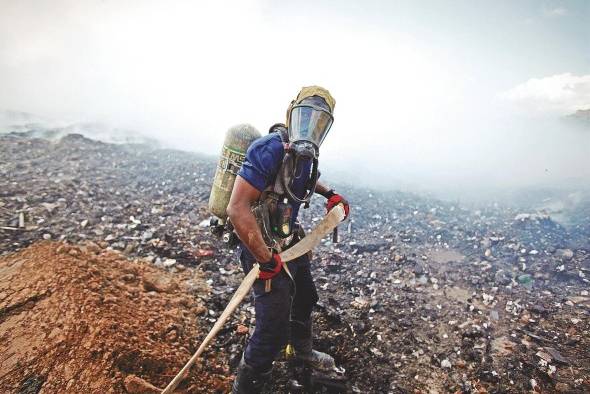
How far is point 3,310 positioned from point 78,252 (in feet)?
4.22

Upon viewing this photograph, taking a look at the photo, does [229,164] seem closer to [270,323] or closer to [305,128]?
[305,128]

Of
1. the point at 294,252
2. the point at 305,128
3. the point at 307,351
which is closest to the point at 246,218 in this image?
A: the point at 294,252

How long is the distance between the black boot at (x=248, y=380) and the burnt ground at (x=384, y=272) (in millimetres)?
497

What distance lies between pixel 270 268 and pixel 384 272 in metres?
3.59

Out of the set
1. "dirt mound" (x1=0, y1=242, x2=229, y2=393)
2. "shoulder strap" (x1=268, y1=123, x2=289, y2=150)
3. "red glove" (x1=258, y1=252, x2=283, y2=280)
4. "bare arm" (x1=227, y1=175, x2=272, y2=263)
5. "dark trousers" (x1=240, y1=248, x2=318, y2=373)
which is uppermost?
"shoulder strap" (x1=268, y1=123, x2=289, y2=150)

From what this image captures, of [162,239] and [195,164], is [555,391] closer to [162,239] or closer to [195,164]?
[162,239]

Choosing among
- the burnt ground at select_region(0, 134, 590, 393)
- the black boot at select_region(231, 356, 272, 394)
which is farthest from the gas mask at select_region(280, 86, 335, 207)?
the burnt ground at select_region(0, 134, 590, 393)

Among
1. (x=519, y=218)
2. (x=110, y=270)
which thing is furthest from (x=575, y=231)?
(x=110, y=270)

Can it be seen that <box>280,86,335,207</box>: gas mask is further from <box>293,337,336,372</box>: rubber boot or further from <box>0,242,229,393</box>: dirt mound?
<box>0,242,229,393</box>: dirt mound

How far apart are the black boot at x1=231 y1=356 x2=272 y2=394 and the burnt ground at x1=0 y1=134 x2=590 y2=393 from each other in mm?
497

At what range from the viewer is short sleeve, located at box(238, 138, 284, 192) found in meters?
1.87

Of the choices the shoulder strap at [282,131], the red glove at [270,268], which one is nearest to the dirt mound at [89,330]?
the red glove at [270,268]

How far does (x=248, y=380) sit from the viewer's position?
2.08 meters

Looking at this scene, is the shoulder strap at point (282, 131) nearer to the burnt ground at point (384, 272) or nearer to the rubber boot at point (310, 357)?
the rubber boot at point (310, 357)
